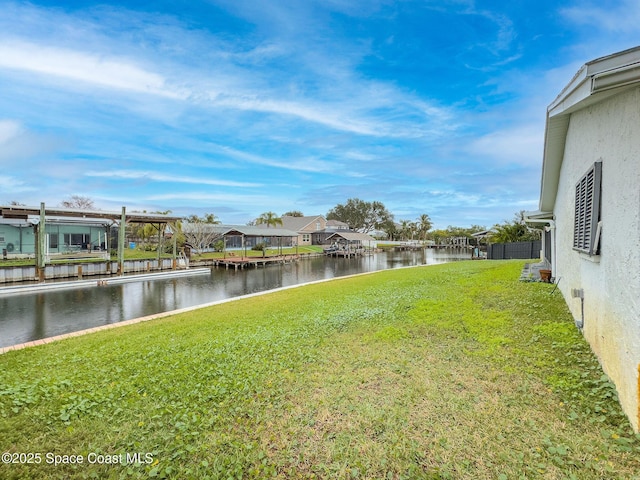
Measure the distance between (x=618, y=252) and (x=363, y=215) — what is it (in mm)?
85480

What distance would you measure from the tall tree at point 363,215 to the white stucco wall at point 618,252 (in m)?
82.9

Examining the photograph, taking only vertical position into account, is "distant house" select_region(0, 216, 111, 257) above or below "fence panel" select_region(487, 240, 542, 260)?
above

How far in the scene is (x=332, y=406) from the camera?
3.51 m

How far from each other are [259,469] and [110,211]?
2320cm

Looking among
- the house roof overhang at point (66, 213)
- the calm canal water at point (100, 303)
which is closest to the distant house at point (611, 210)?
the calm canal water at point (100, 303)

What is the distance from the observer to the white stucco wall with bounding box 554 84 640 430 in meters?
2.80

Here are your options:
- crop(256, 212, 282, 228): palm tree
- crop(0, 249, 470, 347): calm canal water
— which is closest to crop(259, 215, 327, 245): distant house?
crop(256, 212, 282, 228): palm tree

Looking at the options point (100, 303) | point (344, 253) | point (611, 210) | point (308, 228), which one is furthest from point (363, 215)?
point (611, 210)

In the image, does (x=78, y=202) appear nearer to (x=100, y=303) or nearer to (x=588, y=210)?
(x=100, y=303)

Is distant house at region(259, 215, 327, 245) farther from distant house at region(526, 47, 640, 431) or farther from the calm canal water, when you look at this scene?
distant house at region(526, 47, 640, 431)

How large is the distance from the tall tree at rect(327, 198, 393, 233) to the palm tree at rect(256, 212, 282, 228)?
31.5 meters

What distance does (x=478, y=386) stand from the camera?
378 centimetres

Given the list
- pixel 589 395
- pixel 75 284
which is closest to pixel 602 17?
pixel 589 395

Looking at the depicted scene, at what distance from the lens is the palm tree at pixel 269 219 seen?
5763 centimetres
